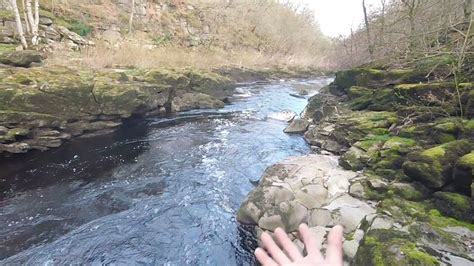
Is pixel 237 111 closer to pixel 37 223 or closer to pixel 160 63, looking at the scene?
pixel 160 63

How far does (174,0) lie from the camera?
2778 cm

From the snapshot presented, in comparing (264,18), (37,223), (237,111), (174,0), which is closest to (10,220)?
(37,223)

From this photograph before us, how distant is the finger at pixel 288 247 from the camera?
1235mm

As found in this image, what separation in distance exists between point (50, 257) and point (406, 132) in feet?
20.9

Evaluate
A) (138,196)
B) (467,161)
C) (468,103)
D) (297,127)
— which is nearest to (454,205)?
(467,161)

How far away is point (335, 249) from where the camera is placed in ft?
4.17

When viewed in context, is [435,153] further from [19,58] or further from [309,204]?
[19,58]

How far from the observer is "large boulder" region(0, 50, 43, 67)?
30.8 feet

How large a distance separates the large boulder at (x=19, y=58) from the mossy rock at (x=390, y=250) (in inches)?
404

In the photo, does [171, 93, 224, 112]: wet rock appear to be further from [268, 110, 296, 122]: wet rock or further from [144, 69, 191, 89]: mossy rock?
[268, 110, 296, 122]: wet rock

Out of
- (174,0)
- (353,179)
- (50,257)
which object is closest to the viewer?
(50,257)

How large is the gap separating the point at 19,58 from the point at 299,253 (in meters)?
10.9

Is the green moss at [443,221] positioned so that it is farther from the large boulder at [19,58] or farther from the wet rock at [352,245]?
the large boulder at [19,58]

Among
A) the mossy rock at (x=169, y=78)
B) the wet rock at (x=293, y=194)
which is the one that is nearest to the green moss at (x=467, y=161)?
the wet rock at (x=293, y=194)
